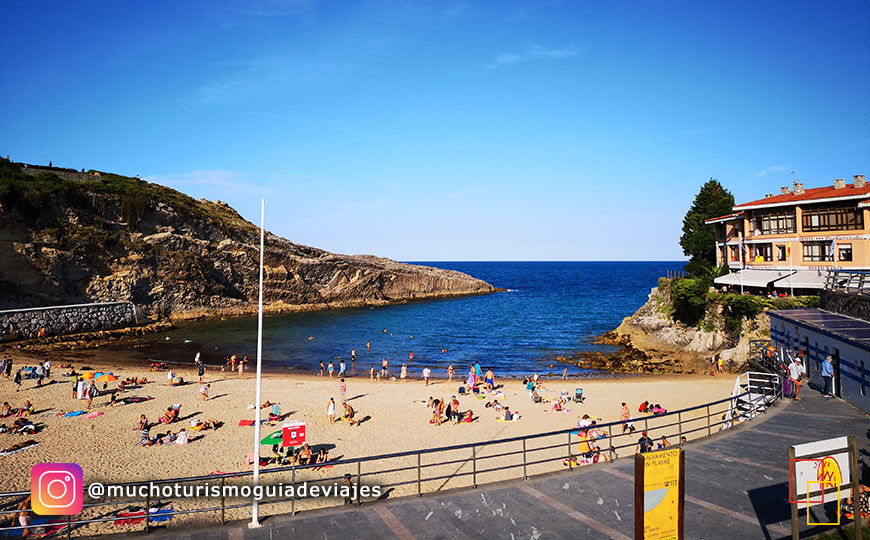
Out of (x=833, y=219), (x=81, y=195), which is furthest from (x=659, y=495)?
(x=81, y=195)

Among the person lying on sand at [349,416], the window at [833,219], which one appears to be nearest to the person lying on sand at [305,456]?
the person lying on sand at [349,416]

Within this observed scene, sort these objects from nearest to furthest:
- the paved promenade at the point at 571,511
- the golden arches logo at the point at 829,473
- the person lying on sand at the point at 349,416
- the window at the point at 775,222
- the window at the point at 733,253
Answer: the golden arches logo at the point at 829,473 → the paved promenade at the point at 571,511 → the person lying on sand at the point at 349,416 → the window at the point at 775,222 → the window at the point at 733,253

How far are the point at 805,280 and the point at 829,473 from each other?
112ft

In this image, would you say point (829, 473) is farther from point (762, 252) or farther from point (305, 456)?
point (762, 252)

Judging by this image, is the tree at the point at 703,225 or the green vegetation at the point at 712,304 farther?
the tree at the point at 703,225

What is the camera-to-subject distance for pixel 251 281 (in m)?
72.6

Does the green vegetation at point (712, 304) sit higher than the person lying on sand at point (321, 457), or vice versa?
the green vegetation at point (712, 304)

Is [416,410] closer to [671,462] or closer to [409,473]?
[409,473]

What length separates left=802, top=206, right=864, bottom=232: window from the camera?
3478cm

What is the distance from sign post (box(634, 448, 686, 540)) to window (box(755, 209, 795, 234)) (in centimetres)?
4121

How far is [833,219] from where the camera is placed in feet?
119

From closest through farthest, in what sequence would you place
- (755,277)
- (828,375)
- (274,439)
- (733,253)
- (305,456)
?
(305,456) → (274,439) → (828,375) → (755,277) → (733,253)

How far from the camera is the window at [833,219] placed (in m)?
34.8

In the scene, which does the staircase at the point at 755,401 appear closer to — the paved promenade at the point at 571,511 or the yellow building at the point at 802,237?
the paved promenade at the point at 571,511
